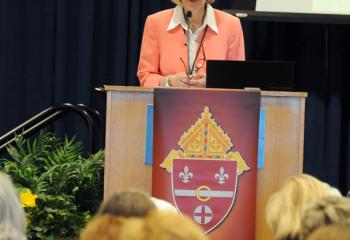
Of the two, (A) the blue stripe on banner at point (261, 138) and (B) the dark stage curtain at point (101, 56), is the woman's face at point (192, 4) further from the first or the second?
(B) the dark stage curtain at point (101, 56)

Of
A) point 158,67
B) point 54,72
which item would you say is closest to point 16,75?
point 54,72

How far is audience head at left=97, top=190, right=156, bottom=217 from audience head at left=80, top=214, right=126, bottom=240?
1.4 inches

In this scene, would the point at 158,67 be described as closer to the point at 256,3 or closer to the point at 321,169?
the point at 256,3

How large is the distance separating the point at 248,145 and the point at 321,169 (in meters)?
3.26

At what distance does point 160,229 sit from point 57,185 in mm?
3024

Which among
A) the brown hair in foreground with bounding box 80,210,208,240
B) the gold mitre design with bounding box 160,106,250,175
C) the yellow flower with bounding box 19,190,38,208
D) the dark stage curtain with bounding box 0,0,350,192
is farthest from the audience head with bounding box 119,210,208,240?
the dark stage curtain with bounding box 0,0,350,192

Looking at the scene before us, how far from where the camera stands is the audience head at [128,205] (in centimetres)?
191

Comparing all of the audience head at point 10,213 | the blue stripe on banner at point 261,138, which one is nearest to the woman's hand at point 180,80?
the blue stripe on banner at point 261,138

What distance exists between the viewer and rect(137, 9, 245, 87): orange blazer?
4.56 m

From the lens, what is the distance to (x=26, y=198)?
14.4ft

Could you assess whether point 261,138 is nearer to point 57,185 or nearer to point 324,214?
point 57,185

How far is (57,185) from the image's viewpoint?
15.4ft

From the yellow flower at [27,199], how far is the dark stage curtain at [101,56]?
7.77ft

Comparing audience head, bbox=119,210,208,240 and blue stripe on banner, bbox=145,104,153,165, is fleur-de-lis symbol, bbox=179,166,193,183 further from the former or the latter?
audience head, bbox=119,210,208,240
